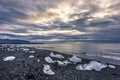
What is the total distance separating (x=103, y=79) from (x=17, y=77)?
262 inches

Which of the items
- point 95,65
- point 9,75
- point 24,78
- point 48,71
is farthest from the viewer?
point 95,65

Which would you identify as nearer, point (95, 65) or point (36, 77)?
point (36, 77)

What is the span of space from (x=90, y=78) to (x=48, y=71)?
343 cm

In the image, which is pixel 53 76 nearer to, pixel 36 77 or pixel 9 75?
pixel 36 77

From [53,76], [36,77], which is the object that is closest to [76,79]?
[53,76]

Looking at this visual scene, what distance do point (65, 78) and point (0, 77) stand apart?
4718 mm

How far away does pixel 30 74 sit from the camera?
1263 cm

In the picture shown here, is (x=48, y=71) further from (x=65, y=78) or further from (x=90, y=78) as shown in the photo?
(x=90, y=78)

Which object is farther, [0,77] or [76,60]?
[76,60]

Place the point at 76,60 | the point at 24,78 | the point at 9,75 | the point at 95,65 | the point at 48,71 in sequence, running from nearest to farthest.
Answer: the point at 24,78 < the point at 9,75 < the point at 48,71 < the point at 95,65 < the point at 76,60

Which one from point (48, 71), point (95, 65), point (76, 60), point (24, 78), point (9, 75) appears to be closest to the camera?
point (24, 78)

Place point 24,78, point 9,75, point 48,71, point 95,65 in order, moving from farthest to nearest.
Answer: point 95,65 < point 48,71 < point 9,75 < point 24,78

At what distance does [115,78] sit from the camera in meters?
14.1

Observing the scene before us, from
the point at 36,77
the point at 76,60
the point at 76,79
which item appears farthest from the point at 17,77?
the point at 76,60
